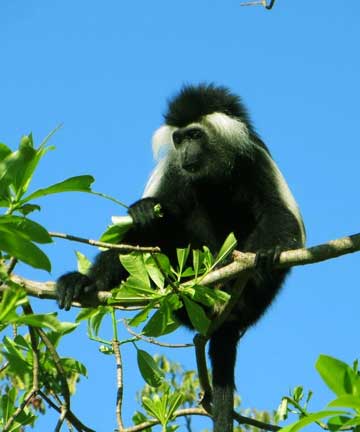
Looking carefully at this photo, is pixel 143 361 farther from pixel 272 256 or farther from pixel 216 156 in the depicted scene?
pixel 216 156

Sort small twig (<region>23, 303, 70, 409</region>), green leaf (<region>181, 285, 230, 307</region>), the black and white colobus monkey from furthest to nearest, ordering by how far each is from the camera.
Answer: the black and white colobus monkey, green leaf (<region>181, 285, 230, 307</region>), small twig (<region>23, 303, 70, 409</region>)

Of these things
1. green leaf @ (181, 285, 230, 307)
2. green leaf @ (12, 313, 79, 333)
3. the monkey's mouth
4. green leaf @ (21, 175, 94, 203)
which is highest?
the monkey's mouth

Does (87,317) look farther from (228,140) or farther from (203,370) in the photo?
(228,140)

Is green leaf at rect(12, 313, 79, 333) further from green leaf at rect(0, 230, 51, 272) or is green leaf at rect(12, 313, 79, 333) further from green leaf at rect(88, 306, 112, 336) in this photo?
green leaf at rect(88, 306, 112, 336)

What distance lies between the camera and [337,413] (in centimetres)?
207

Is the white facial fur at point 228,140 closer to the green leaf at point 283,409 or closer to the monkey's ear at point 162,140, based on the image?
the monkey's ear at point 162,140

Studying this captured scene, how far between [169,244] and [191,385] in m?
2.28

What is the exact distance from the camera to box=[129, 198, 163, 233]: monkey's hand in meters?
5.20

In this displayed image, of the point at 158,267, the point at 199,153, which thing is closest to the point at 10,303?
the point at 158,267

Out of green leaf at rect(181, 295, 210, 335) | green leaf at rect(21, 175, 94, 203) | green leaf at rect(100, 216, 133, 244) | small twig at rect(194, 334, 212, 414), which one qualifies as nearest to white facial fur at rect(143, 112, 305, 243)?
small twig at rect(194, 334, 212, 414)

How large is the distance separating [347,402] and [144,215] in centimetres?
338

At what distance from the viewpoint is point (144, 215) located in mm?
5238

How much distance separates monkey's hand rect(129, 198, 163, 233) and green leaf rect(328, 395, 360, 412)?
3.24m

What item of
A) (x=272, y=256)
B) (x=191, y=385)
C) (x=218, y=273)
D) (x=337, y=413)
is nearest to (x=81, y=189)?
(x=218, y=273)
